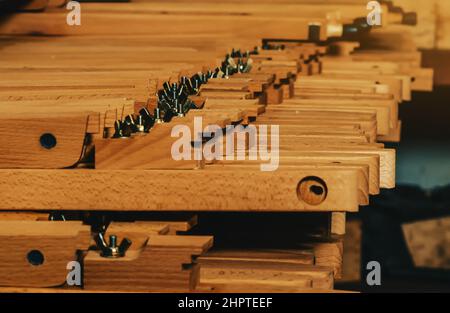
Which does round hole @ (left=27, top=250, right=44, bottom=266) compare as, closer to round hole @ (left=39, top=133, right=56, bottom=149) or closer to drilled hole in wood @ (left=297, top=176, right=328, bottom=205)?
round hole @ (left=39, top=133, right=56, bottom=149)

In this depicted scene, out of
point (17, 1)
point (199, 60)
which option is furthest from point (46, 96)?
point (17, 1)

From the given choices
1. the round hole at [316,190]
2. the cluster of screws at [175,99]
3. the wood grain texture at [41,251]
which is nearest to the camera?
the wood grain texture at [41,251]

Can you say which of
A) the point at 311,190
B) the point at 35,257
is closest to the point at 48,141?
the point at 35,257

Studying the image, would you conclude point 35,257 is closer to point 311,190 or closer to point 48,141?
point 48,141

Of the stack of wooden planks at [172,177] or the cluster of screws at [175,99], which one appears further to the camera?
the cluster of screws at [175,99]

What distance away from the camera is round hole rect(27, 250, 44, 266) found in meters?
3.70


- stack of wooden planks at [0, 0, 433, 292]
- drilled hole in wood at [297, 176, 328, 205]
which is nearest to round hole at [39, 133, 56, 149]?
stack of wooden planks at [0, 0, 433, 292]

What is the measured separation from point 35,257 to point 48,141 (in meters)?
0.36

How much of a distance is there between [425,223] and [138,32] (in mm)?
3191

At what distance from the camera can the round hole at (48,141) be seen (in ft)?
12.8

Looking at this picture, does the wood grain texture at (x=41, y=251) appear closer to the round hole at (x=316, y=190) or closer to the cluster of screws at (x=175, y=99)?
the cluster of screws at (x=175, y=99)

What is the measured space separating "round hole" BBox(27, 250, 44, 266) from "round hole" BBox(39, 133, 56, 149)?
332 mm

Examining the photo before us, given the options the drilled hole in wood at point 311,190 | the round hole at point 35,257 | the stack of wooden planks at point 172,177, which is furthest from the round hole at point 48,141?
the drilled hole in wood at point 311,190

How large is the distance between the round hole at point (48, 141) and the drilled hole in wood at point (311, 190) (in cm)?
67
